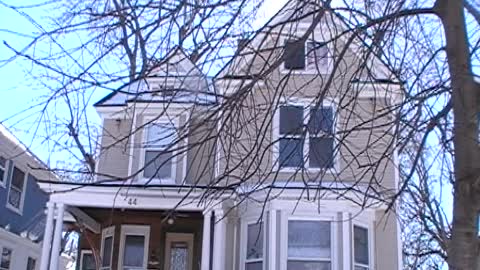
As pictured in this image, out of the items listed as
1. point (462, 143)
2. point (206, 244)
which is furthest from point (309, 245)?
point (462, 143)

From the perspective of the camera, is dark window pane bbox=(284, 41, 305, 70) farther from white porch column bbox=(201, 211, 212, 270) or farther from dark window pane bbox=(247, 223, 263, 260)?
dark window pane bbox=(247, 223, 263, 260)

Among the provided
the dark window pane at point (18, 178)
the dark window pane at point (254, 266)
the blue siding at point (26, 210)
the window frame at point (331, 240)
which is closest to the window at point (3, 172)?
the blue siding at point (26, 210)

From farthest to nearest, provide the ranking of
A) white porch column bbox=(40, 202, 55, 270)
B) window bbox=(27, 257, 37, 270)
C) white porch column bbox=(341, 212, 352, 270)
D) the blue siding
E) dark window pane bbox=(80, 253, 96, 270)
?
window bbox=(27, 257, 37, 270)
the blue siding
dark window pane bbox=(80, 253, 96, 270)
white porch column bbox=(40, 202, 55, 270)
white porch column bbox=(341, 212, 352, 270)

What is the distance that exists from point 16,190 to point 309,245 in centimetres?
1082

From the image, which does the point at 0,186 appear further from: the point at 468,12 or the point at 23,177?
the point at 468,12

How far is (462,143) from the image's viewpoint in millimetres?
4926

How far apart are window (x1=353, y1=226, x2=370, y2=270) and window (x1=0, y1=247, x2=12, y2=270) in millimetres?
10626

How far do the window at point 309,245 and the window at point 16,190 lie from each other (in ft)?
32.9

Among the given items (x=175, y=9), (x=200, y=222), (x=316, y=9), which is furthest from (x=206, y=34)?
(x=200, y=222)

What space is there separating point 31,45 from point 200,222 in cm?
1037

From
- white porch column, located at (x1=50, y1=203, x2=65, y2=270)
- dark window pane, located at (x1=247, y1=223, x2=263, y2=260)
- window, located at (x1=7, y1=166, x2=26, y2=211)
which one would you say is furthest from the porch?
window, located at (x1=7, y1=166, x2=26, y2=211)

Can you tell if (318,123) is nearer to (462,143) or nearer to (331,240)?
(462,143)

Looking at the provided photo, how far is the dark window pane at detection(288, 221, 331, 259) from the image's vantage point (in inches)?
506

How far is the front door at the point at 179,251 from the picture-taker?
49.0 feet
